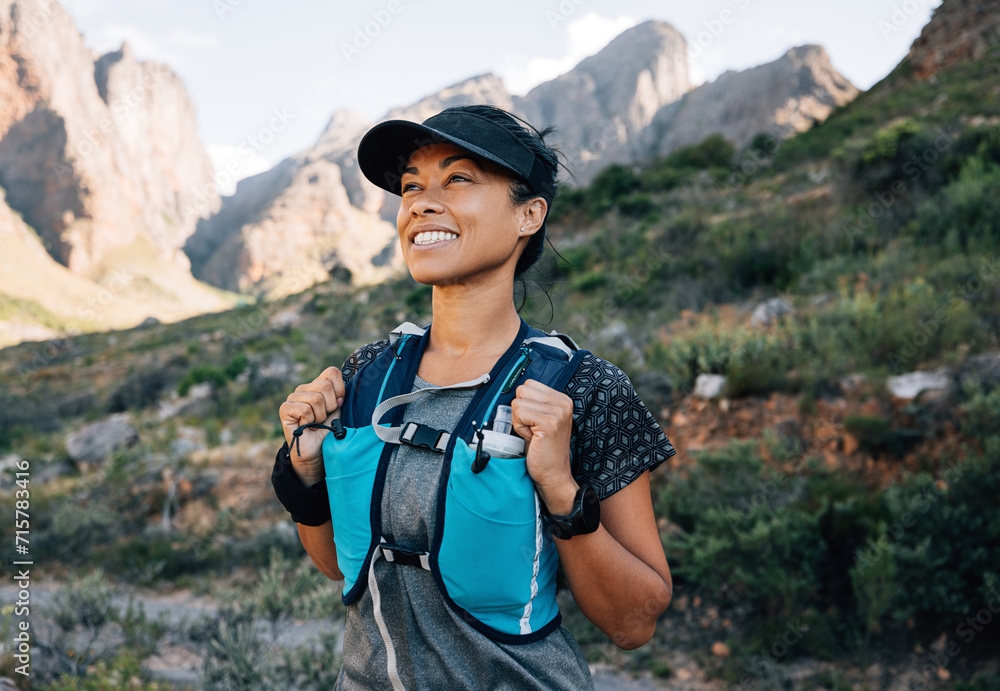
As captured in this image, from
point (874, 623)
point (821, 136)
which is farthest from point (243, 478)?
point (821, 136)

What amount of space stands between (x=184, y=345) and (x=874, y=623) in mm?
26281

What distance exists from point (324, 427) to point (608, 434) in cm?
60

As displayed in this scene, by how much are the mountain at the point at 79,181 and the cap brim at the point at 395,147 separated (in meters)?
62.8

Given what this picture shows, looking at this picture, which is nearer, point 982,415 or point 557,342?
point 557,342

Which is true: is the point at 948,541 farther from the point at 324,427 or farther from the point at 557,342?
the point at 324,427

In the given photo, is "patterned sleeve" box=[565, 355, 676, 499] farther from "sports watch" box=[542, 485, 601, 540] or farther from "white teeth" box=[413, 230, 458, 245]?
"white teeth" box=[413, 230, 458, 245]

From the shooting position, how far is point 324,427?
1.18 metres

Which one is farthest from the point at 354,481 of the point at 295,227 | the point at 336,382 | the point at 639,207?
the point at 295,227

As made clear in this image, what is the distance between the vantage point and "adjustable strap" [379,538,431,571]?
42.8 inches

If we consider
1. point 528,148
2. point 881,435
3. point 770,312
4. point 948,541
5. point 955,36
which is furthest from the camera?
point 955,36

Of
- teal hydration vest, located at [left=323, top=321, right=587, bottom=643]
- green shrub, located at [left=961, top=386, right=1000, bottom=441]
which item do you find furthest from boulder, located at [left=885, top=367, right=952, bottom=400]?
teal hydration vest, located at [left=323, top=321, right=587, bottom=643]

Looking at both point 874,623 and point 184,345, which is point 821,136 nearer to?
point 874,623

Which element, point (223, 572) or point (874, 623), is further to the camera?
point (223, 572)

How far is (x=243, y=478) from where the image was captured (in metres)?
7.31
